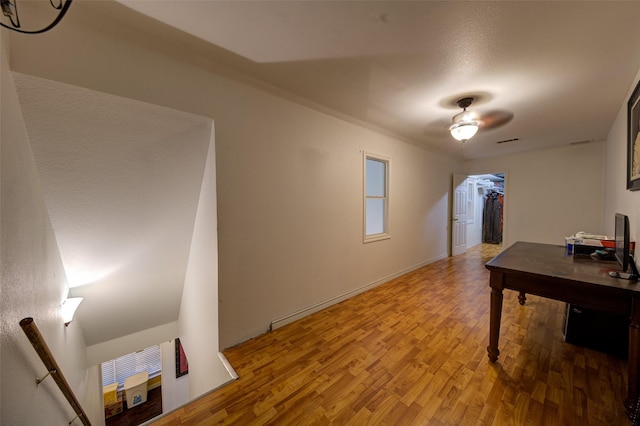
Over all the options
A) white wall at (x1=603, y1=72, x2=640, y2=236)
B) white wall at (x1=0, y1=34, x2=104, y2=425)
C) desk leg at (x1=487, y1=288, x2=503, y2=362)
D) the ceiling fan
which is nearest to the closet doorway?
white wall at (x1=603, y1=72, x2=640, y2=236)

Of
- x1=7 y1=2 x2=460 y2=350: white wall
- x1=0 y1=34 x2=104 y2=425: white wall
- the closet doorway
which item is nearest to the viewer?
x1=0 y1=34 x2=104 y2=425: white wall

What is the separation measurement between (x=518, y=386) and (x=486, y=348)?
0.44 metres

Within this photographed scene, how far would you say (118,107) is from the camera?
1.62m

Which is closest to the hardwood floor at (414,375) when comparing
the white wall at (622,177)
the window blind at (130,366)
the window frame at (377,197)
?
the window frame at (377,197)

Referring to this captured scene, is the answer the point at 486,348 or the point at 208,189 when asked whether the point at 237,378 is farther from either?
the point at 486,348

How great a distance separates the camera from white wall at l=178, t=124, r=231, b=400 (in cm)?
210

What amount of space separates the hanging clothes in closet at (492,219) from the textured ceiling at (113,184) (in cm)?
863

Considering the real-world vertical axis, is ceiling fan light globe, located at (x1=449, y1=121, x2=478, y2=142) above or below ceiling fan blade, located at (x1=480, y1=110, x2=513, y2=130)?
below

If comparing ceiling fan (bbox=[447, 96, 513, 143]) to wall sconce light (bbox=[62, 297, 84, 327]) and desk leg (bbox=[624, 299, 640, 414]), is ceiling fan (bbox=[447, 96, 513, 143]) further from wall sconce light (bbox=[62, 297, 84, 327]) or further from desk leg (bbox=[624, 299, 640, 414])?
wall sconce light (bbox=[62, 297, 84, 327])

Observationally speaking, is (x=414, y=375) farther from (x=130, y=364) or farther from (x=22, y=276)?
(x=130, y=364)

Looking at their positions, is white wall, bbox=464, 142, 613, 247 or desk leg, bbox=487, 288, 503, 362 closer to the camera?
desk leg, bbox=487, 288, 503, 362

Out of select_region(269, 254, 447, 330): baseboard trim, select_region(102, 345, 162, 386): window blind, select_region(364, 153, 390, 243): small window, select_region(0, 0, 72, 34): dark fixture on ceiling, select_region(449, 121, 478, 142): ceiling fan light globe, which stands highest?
select_region(449, 121, 478, 142): ceiling fan light globe

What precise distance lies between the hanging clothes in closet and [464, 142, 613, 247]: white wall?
271 centimetres

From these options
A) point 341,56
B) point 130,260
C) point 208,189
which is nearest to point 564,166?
point 341,56
